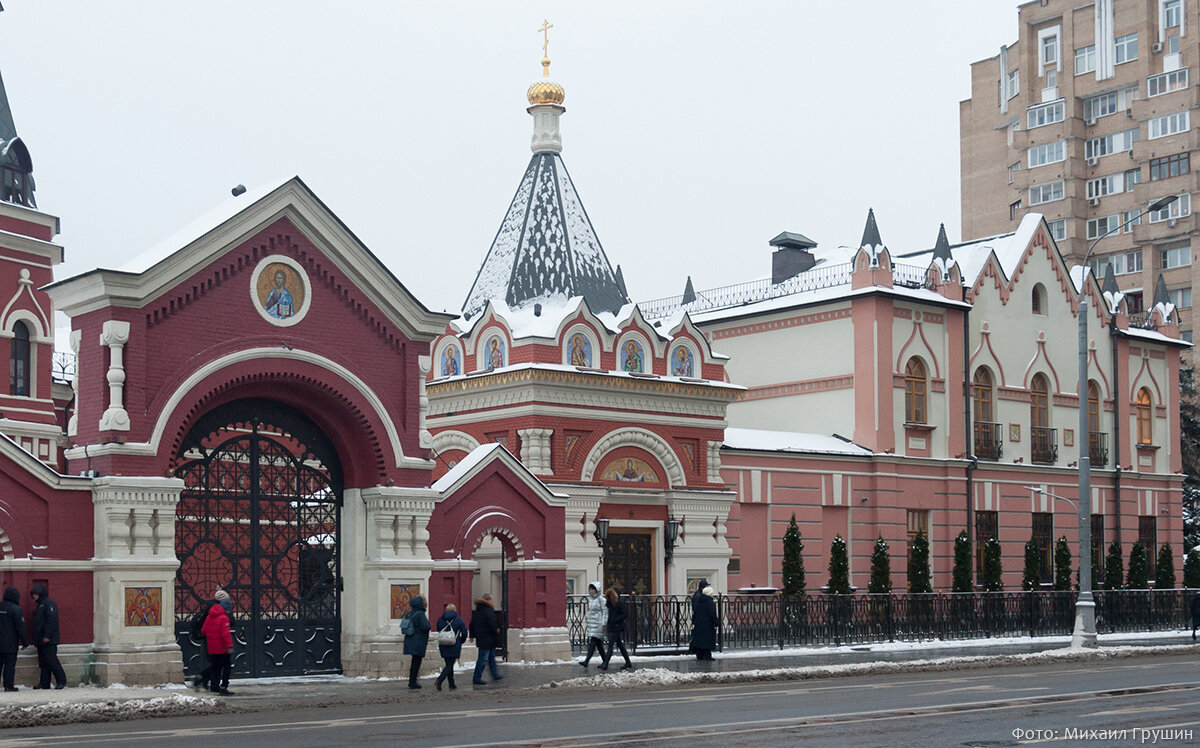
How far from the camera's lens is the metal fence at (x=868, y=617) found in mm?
29484

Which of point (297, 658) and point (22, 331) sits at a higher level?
point (22, 331)

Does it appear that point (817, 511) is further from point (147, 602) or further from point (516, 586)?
point (147, 602)

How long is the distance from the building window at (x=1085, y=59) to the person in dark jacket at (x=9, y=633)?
69895 mm

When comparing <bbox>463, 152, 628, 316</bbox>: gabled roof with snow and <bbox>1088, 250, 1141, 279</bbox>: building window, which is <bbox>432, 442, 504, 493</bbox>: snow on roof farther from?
<bbox>1088, 250, 1141, 279</bbox>: building window

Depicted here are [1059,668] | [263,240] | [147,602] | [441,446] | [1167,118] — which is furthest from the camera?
[1167,118]

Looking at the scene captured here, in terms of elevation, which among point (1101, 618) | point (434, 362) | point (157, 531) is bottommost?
point (1101, 618)

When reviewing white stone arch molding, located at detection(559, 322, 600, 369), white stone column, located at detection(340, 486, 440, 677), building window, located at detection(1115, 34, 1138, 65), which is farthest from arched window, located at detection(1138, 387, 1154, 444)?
building window, located at detection(1115, 34, 1138, 65)

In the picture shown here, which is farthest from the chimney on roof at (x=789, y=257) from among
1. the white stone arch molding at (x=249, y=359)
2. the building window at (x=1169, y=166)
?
the building window at (x=1169, y=166)

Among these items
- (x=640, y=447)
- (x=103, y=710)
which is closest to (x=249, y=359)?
(x=103, y=710)

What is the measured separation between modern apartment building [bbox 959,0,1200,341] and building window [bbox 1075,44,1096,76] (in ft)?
0.17

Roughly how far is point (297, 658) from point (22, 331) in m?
11.9

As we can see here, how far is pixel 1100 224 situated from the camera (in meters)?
79.9

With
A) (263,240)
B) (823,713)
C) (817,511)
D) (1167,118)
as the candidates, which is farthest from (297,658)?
(1167,118)

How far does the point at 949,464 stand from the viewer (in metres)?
40.7
